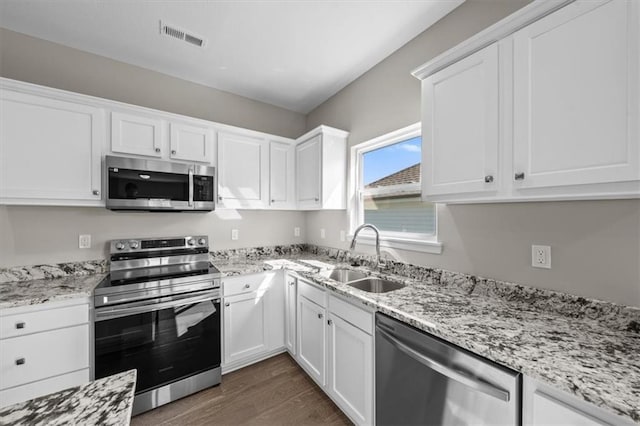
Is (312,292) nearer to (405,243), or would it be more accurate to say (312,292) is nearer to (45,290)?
(405,243)

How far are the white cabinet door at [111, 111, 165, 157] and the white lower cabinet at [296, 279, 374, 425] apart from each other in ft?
5.64

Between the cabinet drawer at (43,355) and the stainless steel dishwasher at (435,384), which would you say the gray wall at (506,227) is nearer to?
the stainless steel dishwasher at (435,384)

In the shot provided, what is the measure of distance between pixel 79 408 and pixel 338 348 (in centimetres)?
147

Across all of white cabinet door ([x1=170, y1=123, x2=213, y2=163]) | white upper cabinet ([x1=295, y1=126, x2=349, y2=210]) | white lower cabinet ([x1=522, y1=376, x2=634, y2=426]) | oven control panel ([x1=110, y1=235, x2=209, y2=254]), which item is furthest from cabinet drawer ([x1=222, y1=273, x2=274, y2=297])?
white lower cabinet ([x1=522, y1=376, x2=634, y2=426])

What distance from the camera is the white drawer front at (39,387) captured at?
4.98 ft

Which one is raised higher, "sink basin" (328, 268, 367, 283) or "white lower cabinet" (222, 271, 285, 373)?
"sink basin" (328, 268, 367, 283)

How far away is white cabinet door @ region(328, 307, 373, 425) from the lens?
5.12ft

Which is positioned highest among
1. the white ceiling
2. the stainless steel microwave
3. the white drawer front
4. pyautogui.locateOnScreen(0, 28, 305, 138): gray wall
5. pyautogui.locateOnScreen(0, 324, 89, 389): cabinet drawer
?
the white ceiling

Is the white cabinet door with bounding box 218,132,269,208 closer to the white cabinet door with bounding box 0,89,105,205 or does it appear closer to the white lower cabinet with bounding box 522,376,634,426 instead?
the white cabinet door with bounding box 0,89,105,205

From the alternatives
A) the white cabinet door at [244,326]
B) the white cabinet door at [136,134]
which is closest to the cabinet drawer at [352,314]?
the white cabinet door at [244,326]

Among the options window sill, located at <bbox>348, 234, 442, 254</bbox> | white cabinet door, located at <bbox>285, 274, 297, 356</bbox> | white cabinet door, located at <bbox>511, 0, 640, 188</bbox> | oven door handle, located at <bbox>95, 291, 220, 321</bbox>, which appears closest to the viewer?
white cabinet door, located at <bbox>511, 0, 640, 188</bbox>

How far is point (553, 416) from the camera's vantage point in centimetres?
82

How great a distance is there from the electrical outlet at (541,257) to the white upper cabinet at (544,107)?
40 centimetres

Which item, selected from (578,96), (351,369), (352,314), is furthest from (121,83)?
(578,96)
